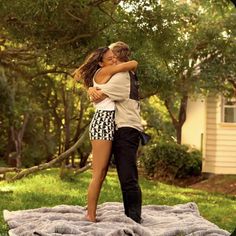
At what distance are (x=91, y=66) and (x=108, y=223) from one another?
1611mm

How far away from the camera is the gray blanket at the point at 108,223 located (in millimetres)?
5020

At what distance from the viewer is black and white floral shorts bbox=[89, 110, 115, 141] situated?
225 inches

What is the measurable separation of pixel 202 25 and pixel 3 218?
10.1m

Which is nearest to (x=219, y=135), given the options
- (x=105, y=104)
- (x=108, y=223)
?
(x=105, y=104)

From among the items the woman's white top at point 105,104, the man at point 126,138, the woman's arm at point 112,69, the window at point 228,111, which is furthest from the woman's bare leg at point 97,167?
the window at point 228,111

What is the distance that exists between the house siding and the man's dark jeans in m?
12.0

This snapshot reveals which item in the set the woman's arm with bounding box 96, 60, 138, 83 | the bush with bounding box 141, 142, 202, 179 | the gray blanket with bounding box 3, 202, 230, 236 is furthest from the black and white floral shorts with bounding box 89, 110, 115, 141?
the bush with bounding box 141, 142, 202, 179

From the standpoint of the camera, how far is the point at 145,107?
69.6 ft

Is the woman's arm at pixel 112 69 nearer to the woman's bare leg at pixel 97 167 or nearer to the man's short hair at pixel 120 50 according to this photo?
the man's short hair at pixel 120 50

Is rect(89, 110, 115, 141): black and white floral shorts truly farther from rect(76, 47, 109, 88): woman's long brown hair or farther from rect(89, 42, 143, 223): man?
rect(76, 47, 109, 88): woman's long brown hair

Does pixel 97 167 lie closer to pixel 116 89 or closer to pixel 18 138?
pixel 116 89

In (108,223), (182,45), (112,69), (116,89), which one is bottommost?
(108,223)

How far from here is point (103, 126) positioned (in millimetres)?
5758

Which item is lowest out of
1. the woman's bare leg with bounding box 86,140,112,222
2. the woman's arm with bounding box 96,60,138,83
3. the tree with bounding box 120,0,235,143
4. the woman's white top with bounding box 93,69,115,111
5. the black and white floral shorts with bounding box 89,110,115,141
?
the woman's bare leg with bounding box 86,140,112,222
